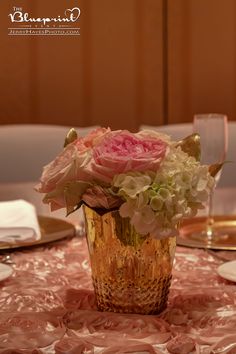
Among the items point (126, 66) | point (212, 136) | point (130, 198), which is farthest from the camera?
point (126, 66)

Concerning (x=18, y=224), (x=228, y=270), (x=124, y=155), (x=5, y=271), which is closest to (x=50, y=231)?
(x=18, y=224)

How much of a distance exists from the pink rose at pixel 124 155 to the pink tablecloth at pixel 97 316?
0.19 metres

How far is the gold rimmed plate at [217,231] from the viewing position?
1.24 meters

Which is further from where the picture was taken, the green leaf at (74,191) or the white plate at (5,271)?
the white plate at (5,271)

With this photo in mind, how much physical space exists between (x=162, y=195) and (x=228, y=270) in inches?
10.7

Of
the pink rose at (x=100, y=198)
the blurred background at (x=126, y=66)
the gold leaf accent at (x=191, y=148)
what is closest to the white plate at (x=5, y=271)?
the pink rose at (x=100, y=198)

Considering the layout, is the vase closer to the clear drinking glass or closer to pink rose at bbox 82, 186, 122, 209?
pink rose at bbox 82, 186, 122, 209

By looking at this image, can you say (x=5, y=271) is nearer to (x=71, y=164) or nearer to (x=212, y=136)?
(x=71, y=164)

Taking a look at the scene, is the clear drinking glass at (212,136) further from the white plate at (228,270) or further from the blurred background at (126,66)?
the blurred background at (126,66)

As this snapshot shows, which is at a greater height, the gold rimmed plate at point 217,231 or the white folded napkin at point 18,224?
the white folded napkin at point 18,224

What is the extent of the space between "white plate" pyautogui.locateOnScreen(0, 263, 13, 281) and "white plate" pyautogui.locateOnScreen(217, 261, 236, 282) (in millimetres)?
319

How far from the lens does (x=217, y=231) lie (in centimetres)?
136

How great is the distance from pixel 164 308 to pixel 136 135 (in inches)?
9.4

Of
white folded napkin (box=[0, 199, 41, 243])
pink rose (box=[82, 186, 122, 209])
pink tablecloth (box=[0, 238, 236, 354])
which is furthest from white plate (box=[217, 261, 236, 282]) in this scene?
white folded napkin (box=[0, 199, 41, 243])
